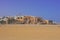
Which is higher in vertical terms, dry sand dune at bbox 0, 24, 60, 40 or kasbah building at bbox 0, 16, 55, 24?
kasbah building at bbox 0, 16, 55, 24

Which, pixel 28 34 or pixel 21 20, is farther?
pixel 21 20

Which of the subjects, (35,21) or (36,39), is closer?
(36,39)

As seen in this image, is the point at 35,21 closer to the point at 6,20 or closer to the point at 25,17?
the point at 25,17

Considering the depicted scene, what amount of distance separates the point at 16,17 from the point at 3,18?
1.19m

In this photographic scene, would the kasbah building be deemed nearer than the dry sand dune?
No

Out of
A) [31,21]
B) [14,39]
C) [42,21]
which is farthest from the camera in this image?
[31,21]

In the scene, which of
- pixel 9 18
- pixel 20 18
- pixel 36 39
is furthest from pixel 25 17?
pixel 36 39

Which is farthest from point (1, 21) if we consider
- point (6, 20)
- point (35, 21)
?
point (35, 21)

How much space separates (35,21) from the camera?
1395 centimetres

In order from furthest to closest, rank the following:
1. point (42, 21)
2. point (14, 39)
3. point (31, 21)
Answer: point (31, 21) → point (42, 21) → point (14, 39)

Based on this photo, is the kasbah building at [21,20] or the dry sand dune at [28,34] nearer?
the dry sand dune at [28,34]

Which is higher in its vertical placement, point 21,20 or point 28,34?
point 21,20

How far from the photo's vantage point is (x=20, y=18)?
15.0 metres

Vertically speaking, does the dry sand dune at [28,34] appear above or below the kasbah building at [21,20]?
below
